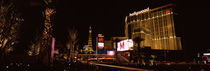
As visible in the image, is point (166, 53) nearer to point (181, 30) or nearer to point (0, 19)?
point (181, 30)

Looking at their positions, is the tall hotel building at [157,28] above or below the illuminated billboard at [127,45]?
above

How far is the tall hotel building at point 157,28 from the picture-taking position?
75375 millimetres

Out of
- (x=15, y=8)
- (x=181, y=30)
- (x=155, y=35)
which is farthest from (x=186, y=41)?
(x=15, y=8)

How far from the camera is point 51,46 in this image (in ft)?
19.4

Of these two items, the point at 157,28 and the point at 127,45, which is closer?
the point at 127,45

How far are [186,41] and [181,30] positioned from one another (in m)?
7.75

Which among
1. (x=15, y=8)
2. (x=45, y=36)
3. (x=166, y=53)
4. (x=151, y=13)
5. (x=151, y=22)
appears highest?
(x=151, y=13)

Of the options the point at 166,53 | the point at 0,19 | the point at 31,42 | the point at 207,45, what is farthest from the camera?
the point at 207,45

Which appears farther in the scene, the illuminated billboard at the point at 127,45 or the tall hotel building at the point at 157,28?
the tall hotel building at the point at 157,28

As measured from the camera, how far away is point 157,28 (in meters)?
81.1

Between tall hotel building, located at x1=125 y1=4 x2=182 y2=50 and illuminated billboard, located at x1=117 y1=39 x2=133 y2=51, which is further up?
tall hotel building, located at x1=125 y1=4 x2=182 y2=50

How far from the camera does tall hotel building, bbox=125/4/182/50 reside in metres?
75.4

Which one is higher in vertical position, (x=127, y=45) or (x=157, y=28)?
(x=157, y=28)

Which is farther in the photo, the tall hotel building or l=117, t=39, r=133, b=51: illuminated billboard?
the tall hotel building
